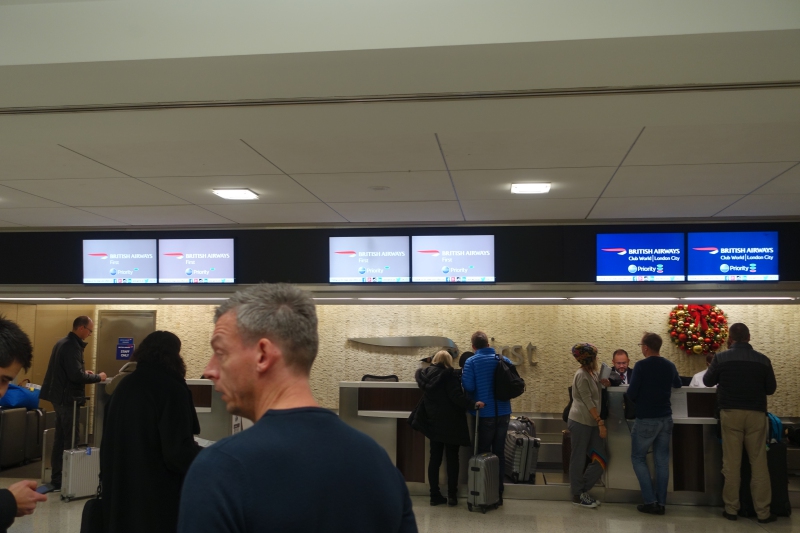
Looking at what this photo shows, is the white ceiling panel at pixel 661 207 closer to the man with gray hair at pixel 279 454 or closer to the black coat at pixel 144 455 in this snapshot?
the black coat at pixel 144 455

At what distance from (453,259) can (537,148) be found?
2.53 metres

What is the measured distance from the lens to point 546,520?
19.6 feet

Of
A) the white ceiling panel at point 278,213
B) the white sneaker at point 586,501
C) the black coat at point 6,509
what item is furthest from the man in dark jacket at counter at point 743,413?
the black coat at point 6,509

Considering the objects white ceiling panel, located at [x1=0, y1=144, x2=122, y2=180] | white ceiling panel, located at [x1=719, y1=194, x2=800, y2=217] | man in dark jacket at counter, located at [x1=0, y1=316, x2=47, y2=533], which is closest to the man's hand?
man in dark jacket at counter, located at [x1=0, y1=316, x2=47, y2=533]

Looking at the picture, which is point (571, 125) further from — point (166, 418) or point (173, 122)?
point (166, 418)

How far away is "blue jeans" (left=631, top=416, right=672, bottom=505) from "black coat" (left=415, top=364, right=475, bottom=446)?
156 cm

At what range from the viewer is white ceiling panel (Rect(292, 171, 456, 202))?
4.72 m

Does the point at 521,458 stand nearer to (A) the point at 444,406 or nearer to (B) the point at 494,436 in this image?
(B) the point at 494,436

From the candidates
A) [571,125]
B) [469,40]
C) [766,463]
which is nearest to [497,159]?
[571,125]

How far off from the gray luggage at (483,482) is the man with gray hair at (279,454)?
5070 mm

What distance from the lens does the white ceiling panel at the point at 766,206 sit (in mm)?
5324

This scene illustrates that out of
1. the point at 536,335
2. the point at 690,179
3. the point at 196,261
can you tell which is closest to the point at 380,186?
the point at 690,179

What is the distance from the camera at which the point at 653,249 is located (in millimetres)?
6203

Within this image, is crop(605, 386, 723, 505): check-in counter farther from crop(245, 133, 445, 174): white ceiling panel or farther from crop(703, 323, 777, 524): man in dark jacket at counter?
crop(245, 133, 445, 174): white ceiling panel
